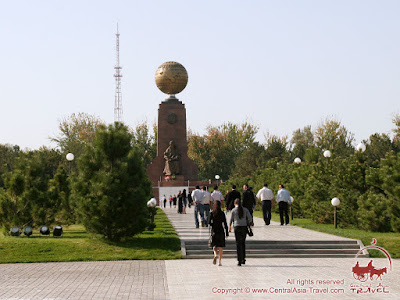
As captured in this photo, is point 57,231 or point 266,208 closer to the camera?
point 57,231

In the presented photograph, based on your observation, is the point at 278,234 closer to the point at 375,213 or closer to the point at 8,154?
the point at 375,213

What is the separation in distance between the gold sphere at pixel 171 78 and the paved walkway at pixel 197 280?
44971mm

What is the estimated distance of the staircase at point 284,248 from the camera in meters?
16.5

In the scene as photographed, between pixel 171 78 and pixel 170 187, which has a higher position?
pixel 171 78

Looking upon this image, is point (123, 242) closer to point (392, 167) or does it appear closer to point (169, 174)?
point (392, 167)

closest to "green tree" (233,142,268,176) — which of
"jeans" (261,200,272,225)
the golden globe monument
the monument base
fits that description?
the golden globe monument

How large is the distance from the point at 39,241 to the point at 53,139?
64.9 m

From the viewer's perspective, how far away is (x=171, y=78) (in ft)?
196

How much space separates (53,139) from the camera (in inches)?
3201

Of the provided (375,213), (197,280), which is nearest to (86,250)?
(197,280)

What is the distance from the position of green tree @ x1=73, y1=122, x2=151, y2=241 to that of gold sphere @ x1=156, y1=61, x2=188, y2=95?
137 feet

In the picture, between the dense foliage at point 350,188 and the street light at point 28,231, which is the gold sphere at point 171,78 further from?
the street light at point 28,231

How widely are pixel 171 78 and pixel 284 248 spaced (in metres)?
43.9

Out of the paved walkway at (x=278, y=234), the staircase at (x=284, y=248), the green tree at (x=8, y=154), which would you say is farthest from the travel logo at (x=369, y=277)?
the green tree at (x=8, y=154)
